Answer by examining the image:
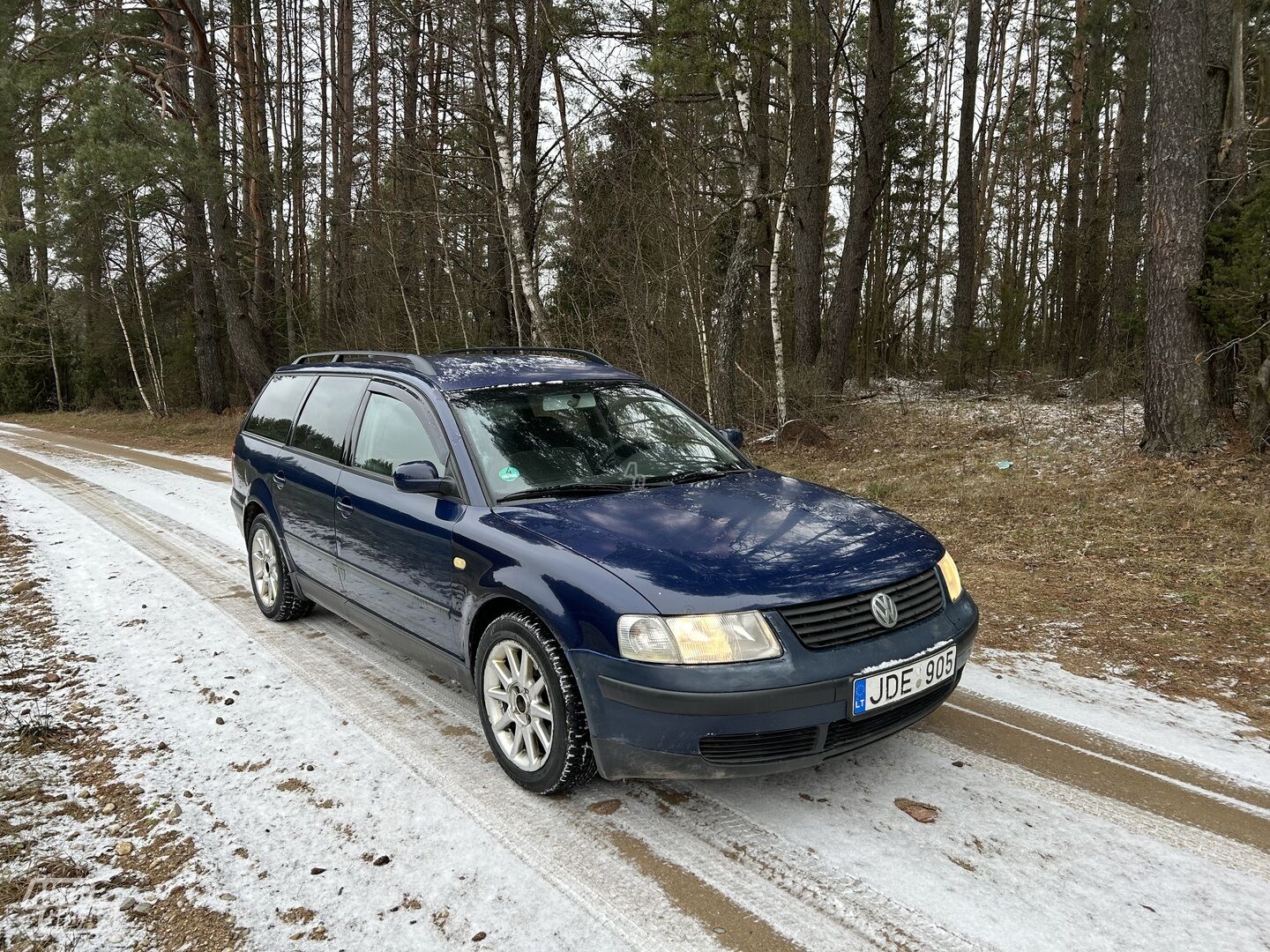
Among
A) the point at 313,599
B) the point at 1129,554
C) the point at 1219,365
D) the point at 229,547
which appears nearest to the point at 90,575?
the point at 229,547

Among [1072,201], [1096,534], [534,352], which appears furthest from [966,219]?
[534,352]

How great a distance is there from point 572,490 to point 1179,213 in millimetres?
7944

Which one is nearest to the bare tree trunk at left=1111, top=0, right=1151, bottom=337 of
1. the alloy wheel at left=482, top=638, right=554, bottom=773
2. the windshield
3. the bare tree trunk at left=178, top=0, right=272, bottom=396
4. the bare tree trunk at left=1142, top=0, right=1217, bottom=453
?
the bare tree trunk at left=1142, top=0, right=1217, bottom=453

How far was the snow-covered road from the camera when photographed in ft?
8.02

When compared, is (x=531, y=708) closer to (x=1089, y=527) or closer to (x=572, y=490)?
(x=572, y=490)

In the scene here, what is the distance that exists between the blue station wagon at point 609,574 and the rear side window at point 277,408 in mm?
614

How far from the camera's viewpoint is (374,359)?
4.87 meters

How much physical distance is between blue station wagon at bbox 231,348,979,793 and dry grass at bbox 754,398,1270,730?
1969 mm

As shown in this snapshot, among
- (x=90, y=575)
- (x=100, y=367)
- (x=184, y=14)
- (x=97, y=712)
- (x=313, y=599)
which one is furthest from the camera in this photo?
(x=100, y=367)

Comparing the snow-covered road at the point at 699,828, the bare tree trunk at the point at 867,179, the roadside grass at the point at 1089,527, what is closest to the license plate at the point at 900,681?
the snow-covered road at the point at 699,828

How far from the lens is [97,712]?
393 cm

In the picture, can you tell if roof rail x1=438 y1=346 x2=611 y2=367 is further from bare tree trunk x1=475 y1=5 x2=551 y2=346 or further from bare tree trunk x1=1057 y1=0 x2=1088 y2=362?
bare tree trunk x1=1057 y1=0 x2=1088 y2=362

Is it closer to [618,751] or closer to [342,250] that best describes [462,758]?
[618,751]

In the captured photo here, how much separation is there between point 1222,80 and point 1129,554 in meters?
5.61
